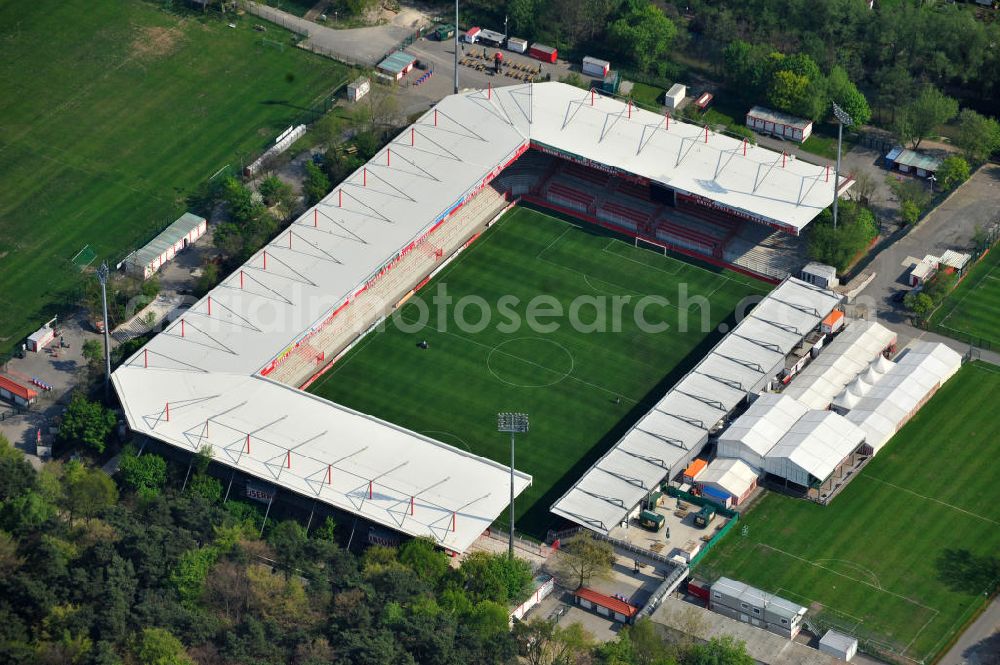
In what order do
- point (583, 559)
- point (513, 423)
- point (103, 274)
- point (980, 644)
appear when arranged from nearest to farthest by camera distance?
point (513, 423), point (980, 644), point (583, 559), point (103, 274)

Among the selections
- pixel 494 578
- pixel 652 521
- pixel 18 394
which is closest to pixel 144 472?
pixel 18 394

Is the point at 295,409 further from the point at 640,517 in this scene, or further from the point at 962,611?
the point at 962,611

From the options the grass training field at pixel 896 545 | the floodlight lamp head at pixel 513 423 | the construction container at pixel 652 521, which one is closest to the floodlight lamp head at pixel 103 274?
the floodlight lamp head at pixel 513 423

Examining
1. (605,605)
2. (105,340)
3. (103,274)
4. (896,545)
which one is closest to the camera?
(605,605)

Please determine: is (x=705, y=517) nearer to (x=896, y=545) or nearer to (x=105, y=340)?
(x=896, y=545)

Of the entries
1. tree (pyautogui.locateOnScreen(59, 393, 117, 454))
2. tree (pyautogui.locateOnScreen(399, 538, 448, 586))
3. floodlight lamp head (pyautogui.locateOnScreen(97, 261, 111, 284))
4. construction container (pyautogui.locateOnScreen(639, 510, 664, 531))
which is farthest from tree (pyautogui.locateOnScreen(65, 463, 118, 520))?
construction container (pyautogui.locateOnScreen(639, 510, 664, 531))

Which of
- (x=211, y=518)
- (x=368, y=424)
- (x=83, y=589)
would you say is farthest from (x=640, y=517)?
(x=83, y=589)

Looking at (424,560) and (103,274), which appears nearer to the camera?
(424,560)
